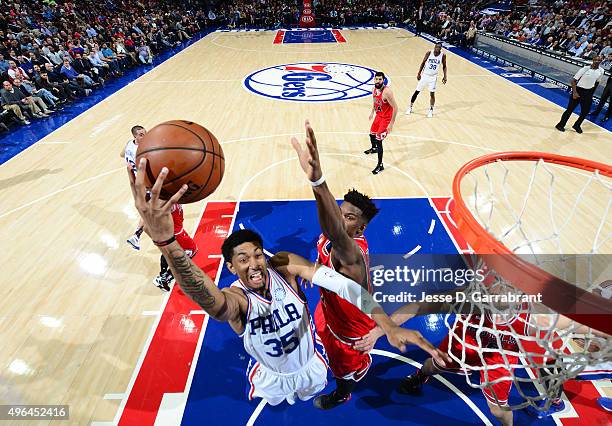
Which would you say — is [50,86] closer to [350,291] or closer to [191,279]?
[191,279]

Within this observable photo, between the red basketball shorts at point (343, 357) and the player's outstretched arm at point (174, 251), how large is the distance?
0.89 m

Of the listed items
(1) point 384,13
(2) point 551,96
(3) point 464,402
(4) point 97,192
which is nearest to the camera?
(3) point 464,402

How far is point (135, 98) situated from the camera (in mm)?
11094

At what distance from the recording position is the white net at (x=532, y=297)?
88.0 inches

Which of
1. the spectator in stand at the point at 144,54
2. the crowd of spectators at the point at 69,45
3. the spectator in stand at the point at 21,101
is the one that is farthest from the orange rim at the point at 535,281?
the spectator in stand at the point at 144,54

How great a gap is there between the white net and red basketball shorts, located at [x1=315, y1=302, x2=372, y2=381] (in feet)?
2.27

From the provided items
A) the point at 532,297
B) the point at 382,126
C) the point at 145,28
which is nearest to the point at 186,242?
the point at 532,297

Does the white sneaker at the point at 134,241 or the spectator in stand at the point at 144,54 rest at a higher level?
the white sneaker at the point at 134,241

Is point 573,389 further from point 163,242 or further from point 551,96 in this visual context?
point 551,96

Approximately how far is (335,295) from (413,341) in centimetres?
69

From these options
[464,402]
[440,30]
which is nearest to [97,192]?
[464,402]

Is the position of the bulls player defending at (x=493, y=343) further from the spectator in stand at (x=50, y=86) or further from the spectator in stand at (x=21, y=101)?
the spectator in stand at (x=50, y=86)

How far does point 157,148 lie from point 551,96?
37.8 feet

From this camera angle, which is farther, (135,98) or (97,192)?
(135,98)
